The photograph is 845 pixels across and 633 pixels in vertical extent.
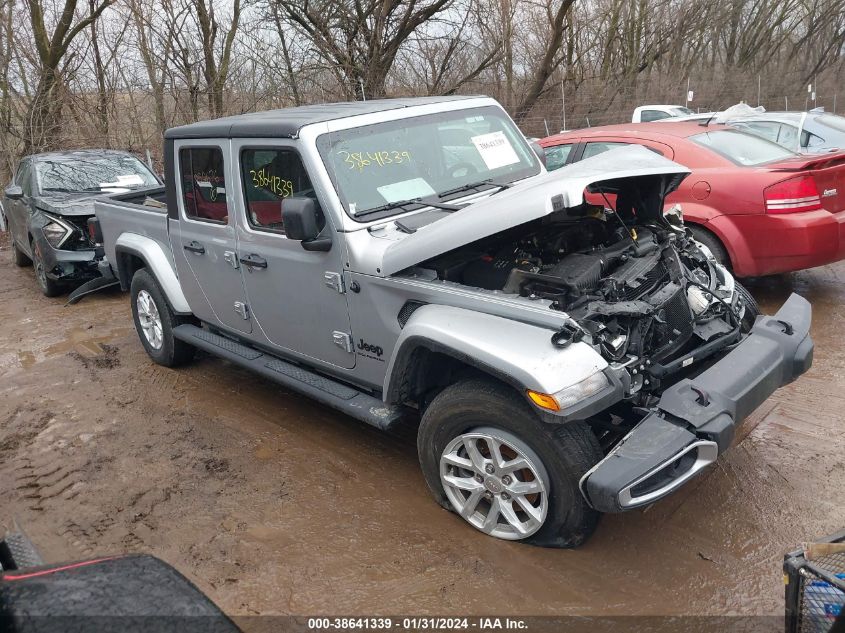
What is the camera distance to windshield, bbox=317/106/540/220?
371 centimetres

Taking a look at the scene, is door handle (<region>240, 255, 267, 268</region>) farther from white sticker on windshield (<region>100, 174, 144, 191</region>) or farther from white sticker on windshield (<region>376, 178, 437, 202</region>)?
white sticker on windshield (<region>100, 174, 144, 191</region>)

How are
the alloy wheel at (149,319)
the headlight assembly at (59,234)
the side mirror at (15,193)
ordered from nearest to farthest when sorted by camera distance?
1. the alloy wheel at (149,319)
2. the headlight assembly at (59,234)
3. the side mirror at (15,193)

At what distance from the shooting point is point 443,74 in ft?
59.3

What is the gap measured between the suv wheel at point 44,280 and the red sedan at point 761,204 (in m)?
7.16

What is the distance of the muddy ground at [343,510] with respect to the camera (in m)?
2.93

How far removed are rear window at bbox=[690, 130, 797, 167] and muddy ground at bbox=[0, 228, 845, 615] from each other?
1643 mm

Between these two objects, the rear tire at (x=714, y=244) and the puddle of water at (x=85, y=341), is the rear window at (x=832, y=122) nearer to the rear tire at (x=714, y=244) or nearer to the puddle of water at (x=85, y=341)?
the rear tire at (x=714, y=244)

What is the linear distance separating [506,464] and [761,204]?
12.5 feet

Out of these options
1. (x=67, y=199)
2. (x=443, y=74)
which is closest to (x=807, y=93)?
(x=443, y=74)

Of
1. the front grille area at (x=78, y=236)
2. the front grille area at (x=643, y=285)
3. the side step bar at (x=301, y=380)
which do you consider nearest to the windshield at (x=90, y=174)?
the front grille area at (x=78, y=236)

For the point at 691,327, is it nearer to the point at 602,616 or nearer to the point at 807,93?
the point at 602,616

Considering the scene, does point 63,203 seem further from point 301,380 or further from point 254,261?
point 301,380

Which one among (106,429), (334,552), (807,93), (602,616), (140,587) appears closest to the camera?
(140,587)

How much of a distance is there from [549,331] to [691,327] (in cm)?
99
